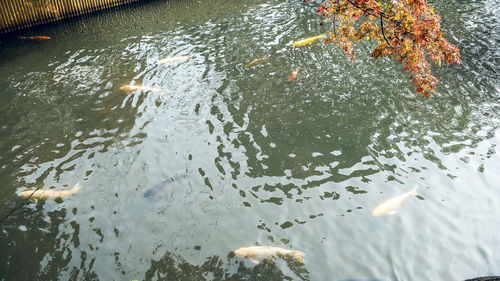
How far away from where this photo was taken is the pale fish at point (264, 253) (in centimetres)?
674

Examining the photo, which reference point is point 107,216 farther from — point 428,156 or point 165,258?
point 428,156

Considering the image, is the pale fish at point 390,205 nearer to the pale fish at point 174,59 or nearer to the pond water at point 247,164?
the pond water at point 247,164

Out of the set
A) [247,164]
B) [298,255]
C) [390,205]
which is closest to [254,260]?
[298,255]

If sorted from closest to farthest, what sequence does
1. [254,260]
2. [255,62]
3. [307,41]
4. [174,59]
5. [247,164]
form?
[254,260], [247,164], [255,62], [174,59], [307,41]

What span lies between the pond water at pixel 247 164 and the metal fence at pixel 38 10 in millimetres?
3567

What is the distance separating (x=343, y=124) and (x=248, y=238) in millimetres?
4677

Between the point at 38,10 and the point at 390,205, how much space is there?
62.7 ft

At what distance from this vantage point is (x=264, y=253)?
6758 mm

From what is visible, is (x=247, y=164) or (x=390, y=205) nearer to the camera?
(x=390, y=205)

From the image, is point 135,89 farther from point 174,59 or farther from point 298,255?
point 298,255

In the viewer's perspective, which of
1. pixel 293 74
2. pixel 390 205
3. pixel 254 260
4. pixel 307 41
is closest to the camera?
pixel 254 260

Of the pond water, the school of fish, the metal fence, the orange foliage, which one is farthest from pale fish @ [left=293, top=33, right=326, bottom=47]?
the metal fence

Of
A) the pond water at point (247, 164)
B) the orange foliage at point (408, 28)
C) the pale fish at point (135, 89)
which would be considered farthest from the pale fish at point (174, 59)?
the orange foliage at point (408, 28)

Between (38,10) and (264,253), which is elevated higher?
(38,10)
